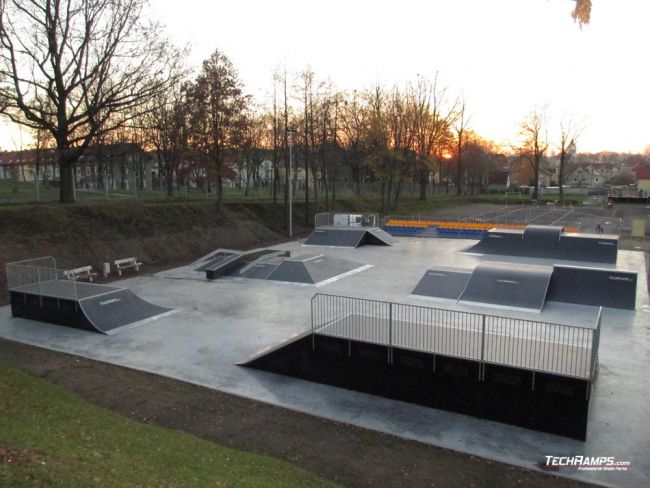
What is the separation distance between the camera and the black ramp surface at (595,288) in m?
16.6

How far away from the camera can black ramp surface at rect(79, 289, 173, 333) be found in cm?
1467

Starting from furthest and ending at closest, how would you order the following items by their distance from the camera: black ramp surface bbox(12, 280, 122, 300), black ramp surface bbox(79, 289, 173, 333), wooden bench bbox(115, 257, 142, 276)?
wooden bench bbox(115, 257, 142, 276) < black ramp surface bbox(12, 280, 122, 300) < black ramp surface bbox(79, 289, 173, 333)

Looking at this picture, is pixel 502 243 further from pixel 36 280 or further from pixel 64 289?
pixel 36 280

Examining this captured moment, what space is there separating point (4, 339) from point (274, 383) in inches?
350

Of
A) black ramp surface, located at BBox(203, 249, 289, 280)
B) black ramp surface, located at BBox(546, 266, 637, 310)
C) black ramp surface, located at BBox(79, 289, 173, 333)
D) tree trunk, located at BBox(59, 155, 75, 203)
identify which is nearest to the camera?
black ramp surface, located at BBox(79, 289, 173, 333)

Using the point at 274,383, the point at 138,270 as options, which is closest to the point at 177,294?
the point at 138,270

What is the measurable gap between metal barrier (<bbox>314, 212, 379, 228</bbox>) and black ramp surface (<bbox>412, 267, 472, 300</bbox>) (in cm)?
1852

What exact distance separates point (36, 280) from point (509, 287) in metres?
17.4

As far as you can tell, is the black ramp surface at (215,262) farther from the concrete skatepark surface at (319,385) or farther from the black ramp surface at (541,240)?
the black ramp surface at (541,240)

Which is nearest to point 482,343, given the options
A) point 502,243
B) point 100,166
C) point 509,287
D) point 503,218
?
point 509,287

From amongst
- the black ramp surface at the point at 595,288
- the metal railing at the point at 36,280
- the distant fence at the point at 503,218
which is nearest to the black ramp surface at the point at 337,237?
the distant fence at the point at 503,218

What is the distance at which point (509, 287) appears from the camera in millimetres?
16984

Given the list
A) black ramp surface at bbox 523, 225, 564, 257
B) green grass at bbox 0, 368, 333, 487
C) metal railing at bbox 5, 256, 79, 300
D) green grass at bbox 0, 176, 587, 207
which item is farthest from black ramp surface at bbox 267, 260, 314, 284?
green grass at bbox 0, 176, 587, 207

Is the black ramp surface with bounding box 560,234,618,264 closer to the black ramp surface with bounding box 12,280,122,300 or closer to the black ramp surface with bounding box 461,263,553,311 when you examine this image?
the black ramp surface with bounding box 461,263,553,311
